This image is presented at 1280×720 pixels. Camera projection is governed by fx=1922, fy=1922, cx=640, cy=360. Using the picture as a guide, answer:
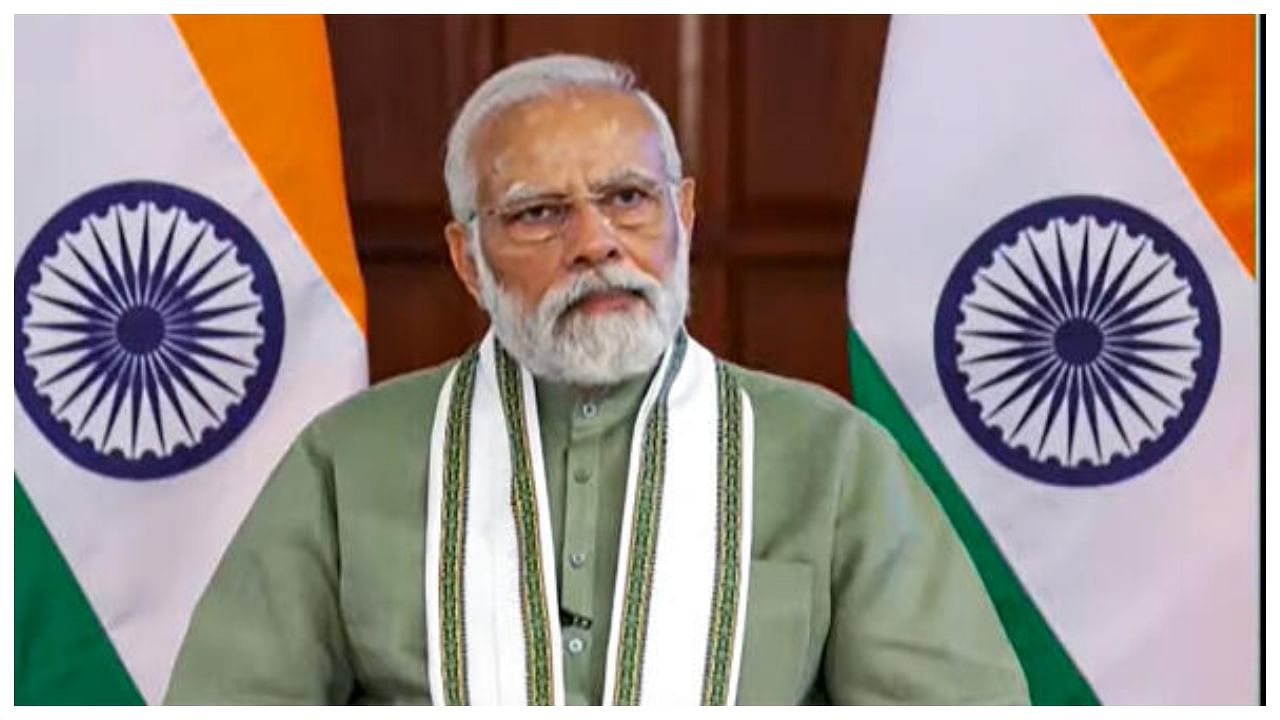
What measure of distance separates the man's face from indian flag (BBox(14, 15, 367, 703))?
1.64ft

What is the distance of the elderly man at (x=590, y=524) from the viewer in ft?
5.54

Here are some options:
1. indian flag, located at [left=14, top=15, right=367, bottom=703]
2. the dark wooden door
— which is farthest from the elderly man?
the dark wooden door

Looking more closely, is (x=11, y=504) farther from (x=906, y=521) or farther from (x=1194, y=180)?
(x=1194, y=180)

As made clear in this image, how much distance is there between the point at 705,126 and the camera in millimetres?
2463

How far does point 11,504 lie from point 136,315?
0.82ft

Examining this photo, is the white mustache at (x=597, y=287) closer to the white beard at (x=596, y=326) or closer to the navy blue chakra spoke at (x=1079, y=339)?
the white beard at (x=596, y=326)

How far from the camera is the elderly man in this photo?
169cm

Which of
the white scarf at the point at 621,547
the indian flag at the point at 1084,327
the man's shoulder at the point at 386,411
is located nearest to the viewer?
the white scarf at the point at 621,547

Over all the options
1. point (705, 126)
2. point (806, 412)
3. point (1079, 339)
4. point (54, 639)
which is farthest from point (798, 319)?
point (54, 639)

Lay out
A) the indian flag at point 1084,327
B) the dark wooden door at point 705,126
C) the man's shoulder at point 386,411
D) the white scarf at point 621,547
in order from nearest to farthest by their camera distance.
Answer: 1. the white scarf at point 621,547
2. the man's shoulder at point 386,411
3. the indian flag at point 1084,327
4. the dark wooden door at point 705,126

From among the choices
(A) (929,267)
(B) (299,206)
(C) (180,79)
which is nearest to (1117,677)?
(A) (929,267)

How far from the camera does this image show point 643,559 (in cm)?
172

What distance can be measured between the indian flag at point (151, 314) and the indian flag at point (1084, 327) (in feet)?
2.14

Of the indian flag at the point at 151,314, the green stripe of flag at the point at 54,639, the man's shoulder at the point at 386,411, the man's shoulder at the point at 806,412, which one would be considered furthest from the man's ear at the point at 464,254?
the green stripe of flag at the point at 54,639
